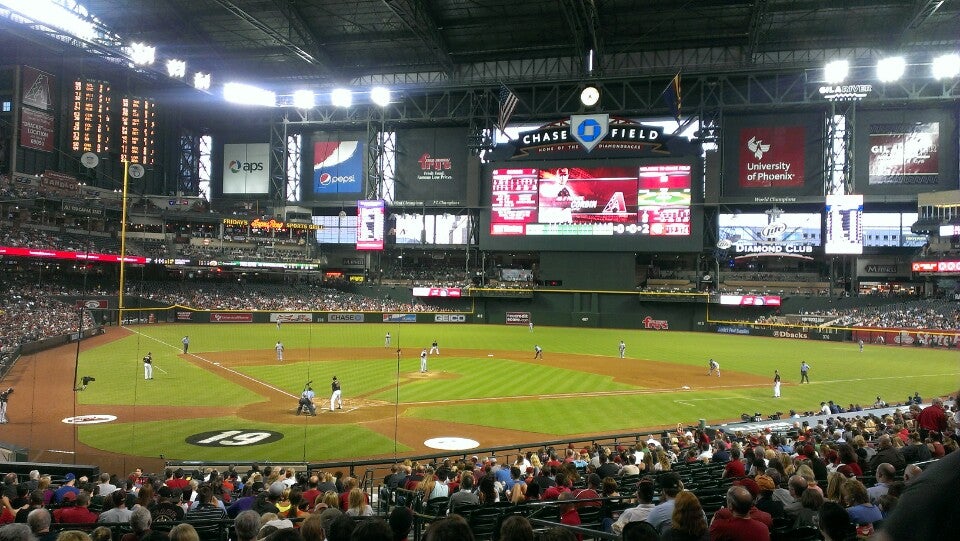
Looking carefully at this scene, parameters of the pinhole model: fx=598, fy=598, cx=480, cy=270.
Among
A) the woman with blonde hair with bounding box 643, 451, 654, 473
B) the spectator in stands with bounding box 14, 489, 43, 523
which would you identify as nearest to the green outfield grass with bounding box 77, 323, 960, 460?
the woman with blonde hair with bounding box 643, 451, 654, 473

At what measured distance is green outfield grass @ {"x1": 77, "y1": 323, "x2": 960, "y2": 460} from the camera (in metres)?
22.2

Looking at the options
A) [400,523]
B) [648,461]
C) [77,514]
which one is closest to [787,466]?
[648,461]

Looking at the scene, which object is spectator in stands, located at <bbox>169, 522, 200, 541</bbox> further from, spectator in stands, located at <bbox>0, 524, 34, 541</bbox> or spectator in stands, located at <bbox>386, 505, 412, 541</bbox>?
spectator in stands, located at <bbox>386, 505, 412, 541</bbox>

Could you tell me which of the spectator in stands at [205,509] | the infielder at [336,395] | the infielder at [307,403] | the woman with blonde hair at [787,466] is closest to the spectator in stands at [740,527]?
the woman with blonde hair at [787,466]

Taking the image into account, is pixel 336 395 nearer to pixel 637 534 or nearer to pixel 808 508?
pixel 808 508

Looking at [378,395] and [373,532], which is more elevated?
[373,532]

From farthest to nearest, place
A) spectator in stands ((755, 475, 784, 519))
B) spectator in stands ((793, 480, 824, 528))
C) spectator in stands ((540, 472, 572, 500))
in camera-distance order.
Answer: spectator in stands ((540, 472, 572, 500))
spectator in stands ((755, 475, 784, 519))
spectator in stands ((793, 480, 824, 528))

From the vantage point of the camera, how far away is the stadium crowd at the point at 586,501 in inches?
135

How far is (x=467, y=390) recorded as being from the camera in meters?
31.1

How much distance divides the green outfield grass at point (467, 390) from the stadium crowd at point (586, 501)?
6926 mm

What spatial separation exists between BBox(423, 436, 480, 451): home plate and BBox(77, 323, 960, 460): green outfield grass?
158cm

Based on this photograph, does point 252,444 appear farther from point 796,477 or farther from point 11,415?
point 796,477

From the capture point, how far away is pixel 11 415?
79.7 ft

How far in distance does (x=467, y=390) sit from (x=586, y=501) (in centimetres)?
2446
